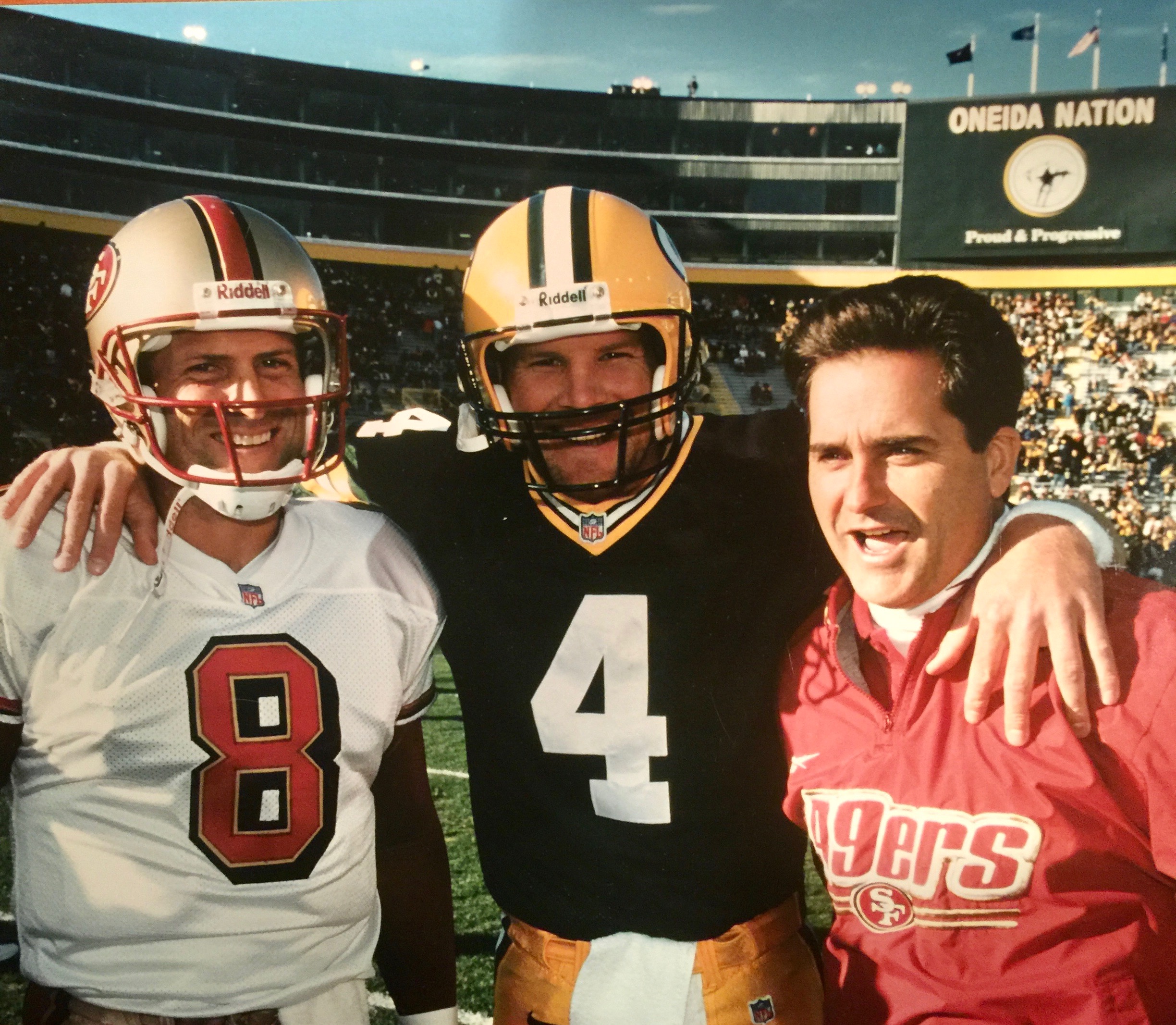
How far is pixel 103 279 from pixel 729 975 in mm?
1262

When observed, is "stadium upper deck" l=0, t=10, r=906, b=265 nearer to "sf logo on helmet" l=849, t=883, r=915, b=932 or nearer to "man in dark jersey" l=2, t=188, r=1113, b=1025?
"man in dark jersey" l=2, t=188, r=1113, b=1025

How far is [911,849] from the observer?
1.06 meters

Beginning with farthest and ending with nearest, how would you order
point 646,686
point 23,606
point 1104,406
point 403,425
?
point 1104,406, point 403,425, point 646,686, point 23,606

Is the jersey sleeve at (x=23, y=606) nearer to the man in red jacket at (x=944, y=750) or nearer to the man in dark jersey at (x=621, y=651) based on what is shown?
the man in dark jersey at (x=621, y=651)

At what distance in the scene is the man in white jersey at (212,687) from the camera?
3.74 feet

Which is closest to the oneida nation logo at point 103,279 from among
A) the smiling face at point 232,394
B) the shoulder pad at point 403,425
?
the smiling face at point 232,394

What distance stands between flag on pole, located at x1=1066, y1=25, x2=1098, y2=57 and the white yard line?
2187 mm

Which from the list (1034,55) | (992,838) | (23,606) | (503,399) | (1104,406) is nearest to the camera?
(992,838)

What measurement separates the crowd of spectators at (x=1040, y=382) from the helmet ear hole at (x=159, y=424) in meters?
0.62

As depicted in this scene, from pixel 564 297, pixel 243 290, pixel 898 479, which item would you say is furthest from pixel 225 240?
pixel 898 479

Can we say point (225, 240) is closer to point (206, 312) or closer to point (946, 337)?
point (206, 312)

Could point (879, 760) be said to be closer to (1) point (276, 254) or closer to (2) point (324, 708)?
(2) point (324, 708)

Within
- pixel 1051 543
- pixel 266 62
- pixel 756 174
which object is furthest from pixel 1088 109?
pixel 266 62

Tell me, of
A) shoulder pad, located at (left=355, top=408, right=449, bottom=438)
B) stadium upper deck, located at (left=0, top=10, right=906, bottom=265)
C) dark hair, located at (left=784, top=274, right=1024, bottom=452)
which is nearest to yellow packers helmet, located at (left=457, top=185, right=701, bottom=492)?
shoulder pad, located at (left=355, top=408, right=449, bottom=438)
